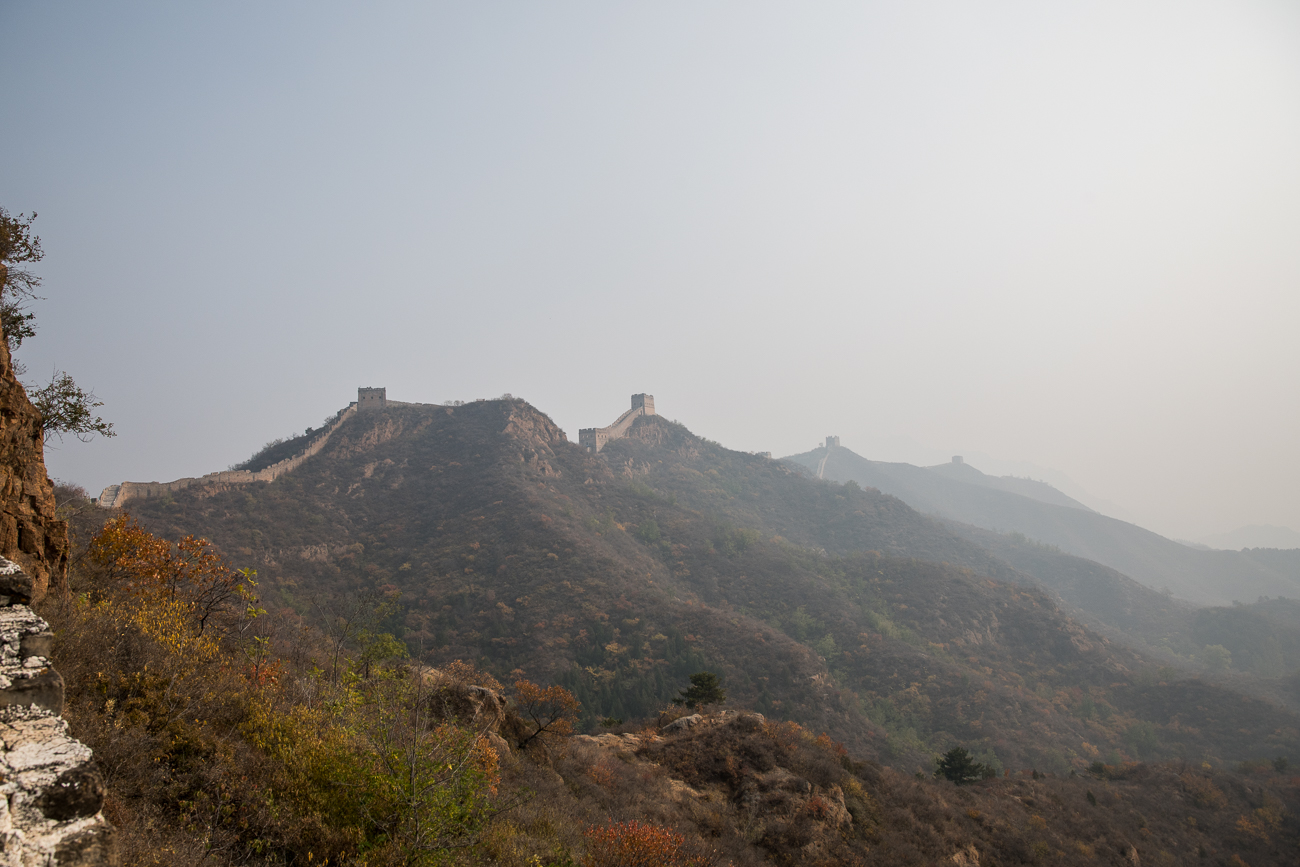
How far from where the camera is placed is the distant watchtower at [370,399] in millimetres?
62031

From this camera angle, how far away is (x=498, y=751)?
12711 millimetres

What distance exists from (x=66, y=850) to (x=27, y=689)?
119cm

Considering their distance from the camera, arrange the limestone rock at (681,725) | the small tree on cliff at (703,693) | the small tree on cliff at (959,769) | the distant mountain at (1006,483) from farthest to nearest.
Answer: the distant mountain at (1006,483)
the small tree on cliff at (703,693)
the small tree on cliff at (959,769)
the limestone rock at (681,725)

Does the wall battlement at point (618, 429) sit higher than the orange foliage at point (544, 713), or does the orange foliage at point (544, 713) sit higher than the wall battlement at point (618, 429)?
the wall battlement at point (618, 429)

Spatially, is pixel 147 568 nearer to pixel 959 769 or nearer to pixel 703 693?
pixel 703 693

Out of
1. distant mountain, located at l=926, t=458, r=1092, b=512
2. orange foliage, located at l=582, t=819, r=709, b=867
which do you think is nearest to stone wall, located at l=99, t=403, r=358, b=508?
orange foliage, located at l=582, t=819, r=709, b=867

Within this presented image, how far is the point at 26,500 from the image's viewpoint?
273 inches

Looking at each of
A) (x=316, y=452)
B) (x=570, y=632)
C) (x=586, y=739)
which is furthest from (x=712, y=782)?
(x=316, y=452)

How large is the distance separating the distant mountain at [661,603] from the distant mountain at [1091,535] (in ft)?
195

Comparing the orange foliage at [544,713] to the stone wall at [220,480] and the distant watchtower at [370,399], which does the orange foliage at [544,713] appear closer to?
the stone wall at [220,480]

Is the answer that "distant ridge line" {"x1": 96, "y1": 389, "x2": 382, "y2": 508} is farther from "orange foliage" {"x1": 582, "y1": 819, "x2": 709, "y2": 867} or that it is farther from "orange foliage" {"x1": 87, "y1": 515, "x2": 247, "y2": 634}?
"orange foliage" {"x1": 582, "y1": 819, "x2": 709, "y2": 867}

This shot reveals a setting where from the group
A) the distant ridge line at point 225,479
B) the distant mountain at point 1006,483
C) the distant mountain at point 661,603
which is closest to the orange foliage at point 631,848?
the distant mountain at point 661,603

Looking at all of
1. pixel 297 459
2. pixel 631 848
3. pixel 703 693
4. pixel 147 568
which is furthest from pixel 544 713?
pixel 297 459

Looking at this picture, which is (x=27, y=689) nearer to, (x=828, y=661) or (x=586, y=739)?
(x=586, y=739)
